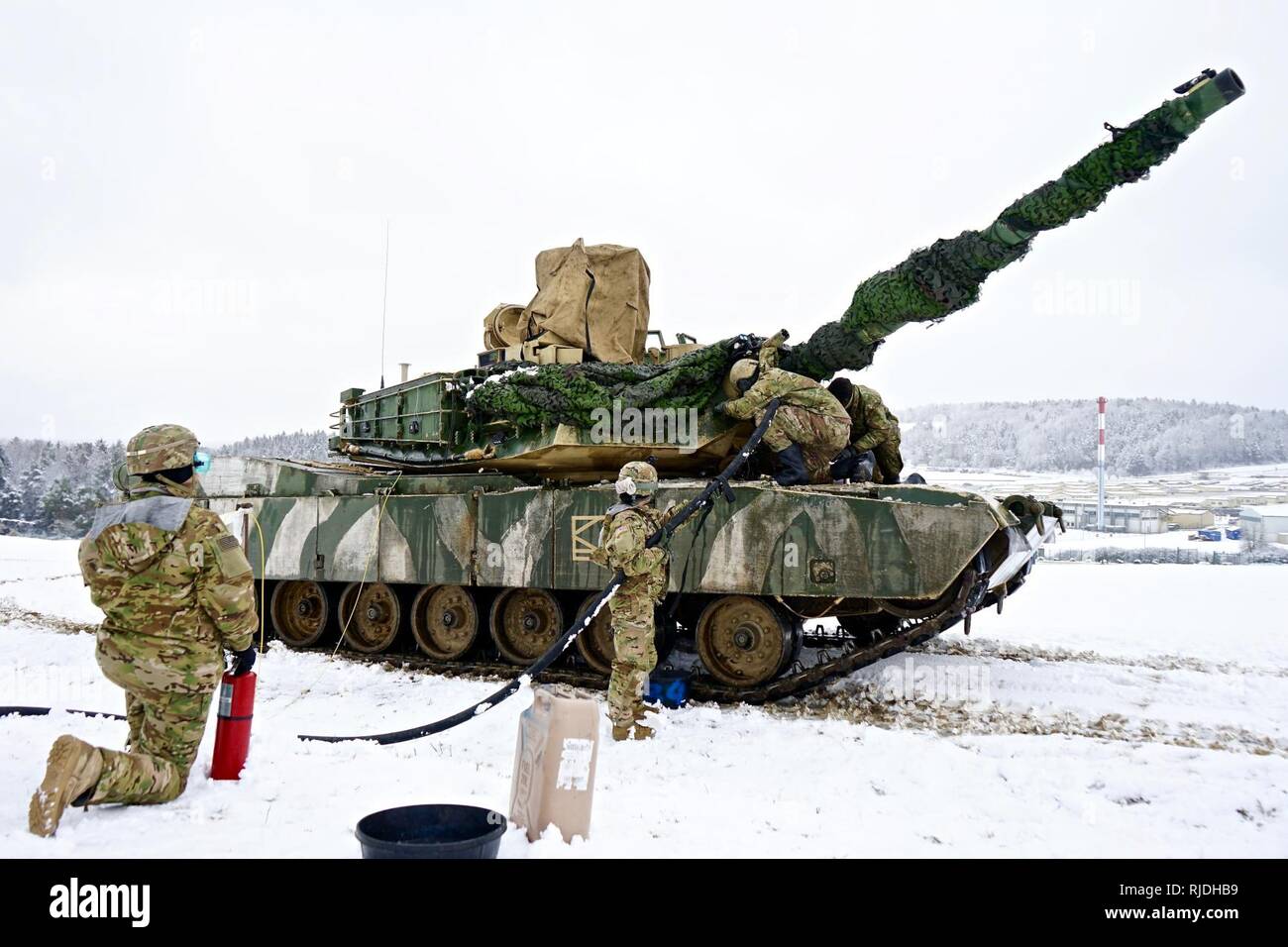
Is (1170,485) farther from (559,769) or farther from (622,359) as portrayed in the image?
(559,769)

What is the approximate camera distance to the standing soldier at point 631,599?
6465 millimetres

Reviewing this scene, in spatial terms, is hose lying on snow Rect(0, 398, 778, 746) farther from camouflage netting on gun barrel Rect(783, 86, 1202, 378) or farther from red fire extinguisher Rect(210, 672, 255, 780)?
camouflage netting on gun barrel Rect(783, 86, 1202, 378)

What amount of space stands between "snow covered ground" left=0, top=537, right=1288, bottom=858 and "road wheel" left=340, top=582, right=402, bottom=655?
527 mm

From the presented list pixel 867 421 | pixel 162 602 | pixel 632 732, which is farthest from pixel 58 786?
pixel 867 421

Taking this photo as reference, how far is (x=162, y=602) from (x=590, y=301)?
6537mm

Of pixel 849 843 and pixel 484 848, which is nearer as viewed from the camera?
pixel 484 848

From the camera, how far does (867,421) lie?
31.4 feet

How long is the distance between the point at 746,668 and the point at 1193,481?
63444 millimetres

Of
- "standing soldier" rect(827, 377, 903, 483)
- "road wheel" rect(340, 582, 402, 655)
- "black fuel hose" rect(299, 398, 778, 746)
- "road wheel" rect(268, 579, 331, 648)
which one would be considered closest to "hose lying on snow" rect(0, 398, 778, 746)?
"black fuel hose" rect(299, 398, 778, 746)

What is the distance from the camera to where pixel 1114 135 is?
19.6 ft

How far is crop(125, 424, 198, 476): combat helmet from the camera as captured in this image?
4.62 meters

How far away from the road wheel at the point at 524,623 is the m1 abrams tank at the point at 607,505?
28 millimetres

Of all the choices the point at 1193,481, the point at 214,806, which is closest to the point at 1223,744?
the point at 214,806
